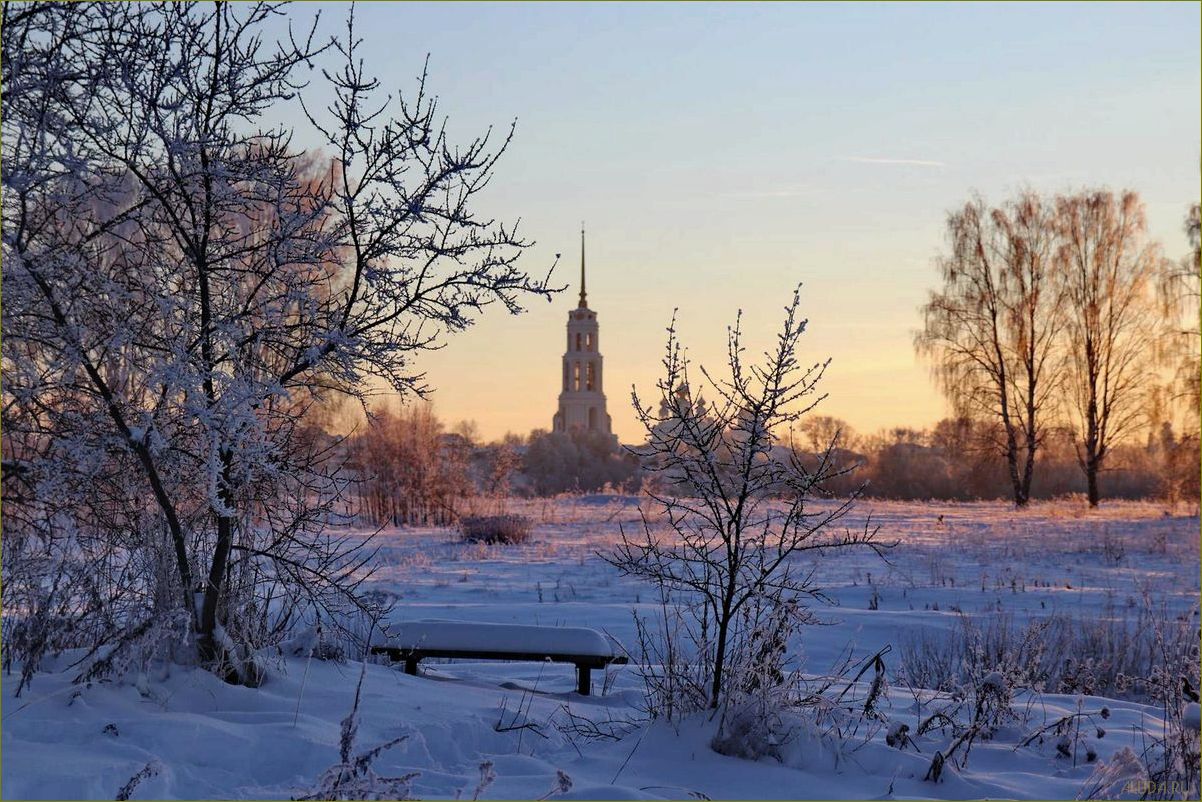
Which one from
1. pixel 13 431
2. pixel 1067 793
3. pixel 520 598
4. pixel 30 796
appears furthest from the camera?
pixel 520 598

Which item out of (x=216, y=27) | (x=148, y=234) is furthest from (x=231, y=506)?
(x=216, y=27)

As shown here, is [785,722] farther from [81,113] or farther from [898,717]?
[81,113]

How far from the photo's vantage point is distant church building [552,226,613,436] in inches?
3821

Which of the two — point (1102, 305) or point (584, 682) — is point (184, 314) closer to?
point (584, 682)

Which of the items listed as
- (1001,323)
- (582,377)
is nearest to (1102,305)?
(1001,323)

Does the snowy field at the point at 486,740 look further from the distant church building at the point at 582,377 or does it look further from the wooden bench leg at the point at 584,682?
the distant church building at the point at 582,377

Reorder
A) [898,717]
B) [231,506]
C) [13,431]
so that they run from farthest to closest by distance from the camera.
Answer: [898,717]
[231,506]
[13,431]

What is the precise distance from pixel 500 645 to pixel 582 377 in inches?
3649

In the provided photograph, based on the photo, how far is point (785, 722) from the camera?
5.02 m

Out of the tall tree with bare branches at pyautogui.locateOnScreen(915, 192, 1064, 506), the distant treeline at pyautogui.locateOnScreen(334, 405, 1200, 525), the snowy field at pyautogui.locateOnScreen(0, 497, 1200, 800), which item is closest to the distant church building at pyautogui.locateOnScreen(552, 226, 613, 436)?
the distant treeline at pyautogui.locateOnScreen(334, 405, 1200, 525)

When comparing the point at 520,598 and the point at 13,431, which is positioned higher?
the point at 13,431

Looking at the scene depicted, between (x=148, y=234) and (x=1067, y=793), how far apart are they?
4.97 meters

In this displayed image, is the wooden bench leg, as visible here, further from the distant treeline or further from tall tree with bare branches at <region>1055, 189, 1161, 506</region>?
tall tree with bare branches at <region>1055, 189, 1161, 506</region>

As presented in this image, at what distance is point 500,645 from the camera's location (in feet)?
20.9
